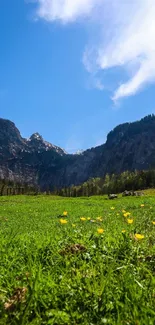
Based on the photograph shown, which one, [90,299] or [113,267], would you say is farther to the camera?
[113,267]

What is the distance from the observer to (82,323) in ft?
11.0

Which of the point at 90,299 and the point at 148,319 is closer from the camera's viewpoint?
the point at 148,319

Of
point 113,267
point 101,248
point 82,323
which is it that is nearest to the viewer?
point 82,323

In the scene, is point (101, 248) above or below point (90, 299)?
above

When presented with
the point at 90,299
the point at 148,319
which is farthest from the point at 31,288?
the point at 148,319

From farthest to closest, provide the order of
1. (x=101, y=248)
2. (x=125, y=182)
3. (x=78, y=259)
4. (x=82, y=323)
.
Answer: (x=125, y=182) < (x=101, y=248) < (x=78, y=259) < (x=82, y=323)

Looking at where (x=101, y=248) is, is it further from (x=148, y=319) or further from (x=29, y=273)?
(x=148, y=319)

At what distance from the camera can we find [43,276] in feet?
13.9

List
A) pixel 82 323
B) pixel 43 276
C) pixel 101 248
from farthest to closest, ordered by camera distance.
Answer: pixel 101 248 < pixel 43 276 < pixel 82 323

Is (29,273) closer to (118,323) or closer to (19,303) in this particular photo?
(19,303)

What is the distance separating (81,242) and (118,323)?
2.47 meters

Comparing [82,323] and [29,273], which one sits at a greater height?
[29,273]

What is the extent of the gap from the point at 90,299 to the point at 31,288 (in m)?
0.71

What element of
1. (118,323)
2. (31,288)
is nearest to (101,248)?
(31,288)
